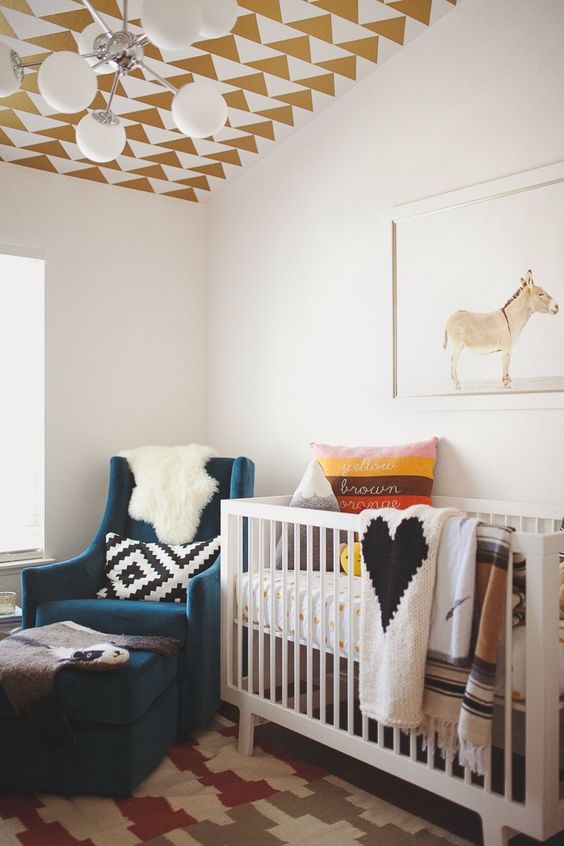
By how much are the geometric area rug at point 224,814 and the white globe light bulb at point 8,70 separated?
1.74 m

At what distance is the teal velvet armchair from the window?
0.38 m

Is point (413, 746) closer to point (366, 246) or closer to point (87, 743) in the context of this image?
point (87, 743)

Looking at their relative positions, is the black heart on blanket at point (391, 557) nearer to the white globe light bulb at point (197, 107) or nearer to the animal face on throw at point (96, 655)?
the animal face on throw at point (96, 655)

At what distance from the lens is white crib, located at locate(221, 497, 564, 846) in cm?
159

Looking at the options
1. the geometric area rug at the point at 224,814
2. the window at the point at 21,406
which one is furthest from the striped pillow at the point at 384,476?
the window at the point at 21,406

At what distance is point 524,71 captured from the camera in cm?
242

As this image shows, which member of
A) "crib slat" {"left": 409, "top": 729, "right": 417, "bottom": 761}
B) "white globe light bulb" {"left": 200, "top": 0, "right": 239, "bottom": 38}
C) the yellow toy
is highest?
"white globe light bulb" {"left": 200, "top": 0, "right": 239, "bottom": 38}

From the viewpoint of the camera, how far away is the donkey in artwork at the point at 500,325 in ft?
7.86

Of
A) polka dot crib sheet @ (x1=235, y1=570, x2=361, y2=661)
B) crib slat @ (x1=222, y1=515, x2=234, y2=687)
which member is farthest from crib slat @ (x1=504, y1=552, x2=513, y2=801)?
crib slat @ (x1=222, y1=515, x2=234, y2=687)

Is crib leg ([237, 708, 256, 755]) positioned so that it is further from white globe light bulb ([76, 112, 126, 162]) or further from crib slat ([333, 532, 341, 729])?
white globe light bulb ([76, 112, 126, 162])

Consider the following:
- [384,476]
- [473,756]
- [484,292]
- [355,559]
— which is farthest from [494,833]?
[484,292]

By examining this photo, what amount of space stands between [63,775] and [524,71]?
8.05 feet

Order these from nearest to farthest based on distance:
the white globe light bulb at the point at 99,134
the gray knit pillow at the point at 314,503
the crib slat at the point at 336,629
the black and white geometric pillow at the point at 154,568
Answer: the white globe light bulb at the point at 99,134
the crib slat at the point at 336,629
the gray knit pillow at the point at 314,503
the black and white geometric pillow at the point at 154,568

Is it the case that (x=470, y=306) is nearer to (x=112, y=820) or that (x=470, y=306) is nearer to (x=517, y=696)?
(x=517, y=696)
